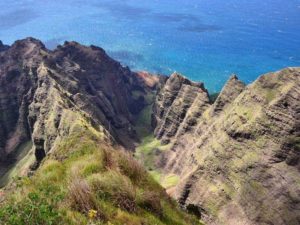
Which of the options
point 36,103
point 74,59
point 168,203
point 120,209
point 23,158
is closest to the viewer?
point 120,209

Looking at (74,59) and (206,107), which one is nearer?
(206,107)

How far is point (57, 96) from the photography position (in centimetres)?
8406

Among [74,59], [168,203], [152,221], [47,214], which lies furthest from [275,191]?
[74,59]

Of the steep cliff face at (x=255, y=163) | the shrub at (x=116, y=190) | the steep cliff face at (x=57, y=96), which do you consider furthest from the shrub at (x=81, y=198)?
the steep cliff face at (x=57, y=96)

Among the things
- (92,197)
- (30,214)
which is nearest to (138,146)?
(92,197)

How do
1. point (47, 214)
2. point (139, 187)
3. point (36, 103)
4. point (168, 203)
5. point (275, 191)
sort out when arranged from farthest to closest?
1. point (36, 103)
2. point (275, 191)
3. point (168, 203)
4. point (139, 187)
5. point (47, 214)

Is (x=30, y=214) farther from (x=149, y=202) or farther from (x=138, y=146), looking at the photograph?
(x=138, y=146)

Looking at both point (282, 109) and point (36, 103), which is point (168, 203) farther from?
point (36, 103)

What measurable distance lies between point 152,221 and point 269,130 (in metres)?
49.2

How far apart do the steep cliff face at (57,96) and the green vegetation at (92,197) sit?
4160 centimetres

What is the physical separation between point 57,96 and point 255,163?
127 ft

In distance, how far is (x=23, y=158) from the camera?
10200 cm

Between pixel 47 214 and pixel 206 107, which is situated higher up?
pixel 47 214

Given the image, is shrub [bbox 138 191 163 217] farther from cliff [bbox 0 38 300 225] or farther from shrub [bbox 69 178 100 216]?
shrub [bbox 69 178 100 216]
